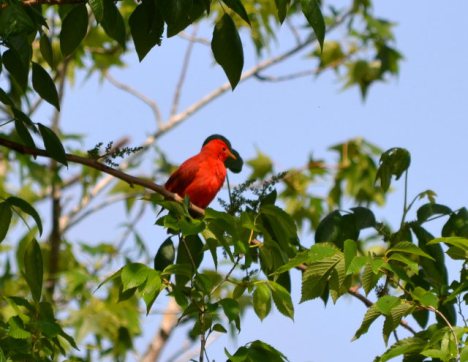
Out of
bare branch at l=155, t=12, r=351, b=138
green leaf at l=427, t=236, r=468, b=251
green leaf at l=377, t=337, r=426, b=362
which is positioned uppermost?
bare branch at l=155, t=12, r=351, b=138

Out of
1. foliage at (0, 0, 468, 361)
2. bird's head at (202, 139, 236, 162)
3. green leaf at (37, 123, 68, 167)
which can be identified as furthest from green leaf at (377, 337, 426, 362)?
bird's head at (202, 139, 236, 162)

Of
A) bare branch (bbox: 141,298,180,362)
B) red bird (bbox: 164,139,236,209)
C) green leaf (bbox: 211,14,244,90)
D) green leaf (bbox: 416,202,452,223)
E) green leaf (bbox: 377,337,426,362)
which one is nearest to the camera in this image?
green leaf (bbox: 211,14,244,90)

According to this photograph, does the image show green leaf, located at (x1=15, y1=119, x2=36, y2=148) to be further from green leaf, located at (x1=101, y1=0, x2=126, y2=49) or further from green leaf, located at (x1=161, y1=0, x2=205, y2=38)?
green leaf, located at (x1=161, y1=0, x2=205, y2=38)

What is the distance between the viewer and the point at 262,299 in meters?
3.12

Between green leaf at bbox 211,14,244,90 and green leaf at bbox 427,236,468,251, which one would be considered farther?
green leaf at bbox 427,236,468,251

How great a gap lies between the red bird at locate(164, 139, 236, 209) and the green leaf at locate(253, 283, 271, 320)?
97.4 inches

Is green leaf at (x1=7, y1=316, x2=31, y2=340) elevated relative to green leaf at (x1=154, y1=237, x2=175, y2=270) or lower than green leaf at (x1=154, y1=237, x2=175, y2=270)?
lower

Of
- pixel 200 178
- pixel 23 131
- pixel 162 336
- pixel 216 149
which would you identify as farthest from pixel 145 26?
pixel 162 336

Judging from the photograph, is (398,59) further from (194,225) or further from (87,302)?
(194,225)

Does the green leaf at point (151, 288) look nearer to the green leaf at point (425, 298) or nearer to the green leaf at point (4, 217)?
the green leaf at point (4, 217)

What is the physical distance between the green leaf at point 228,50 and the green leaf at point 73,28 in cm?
37

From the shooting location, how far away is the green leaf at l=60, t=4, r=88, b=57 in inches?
117

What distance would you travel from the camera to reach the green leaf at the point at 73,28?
2.98 meters

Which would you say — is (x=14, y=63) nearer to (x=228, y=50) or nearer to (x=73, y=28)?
(x=73, y=28)
